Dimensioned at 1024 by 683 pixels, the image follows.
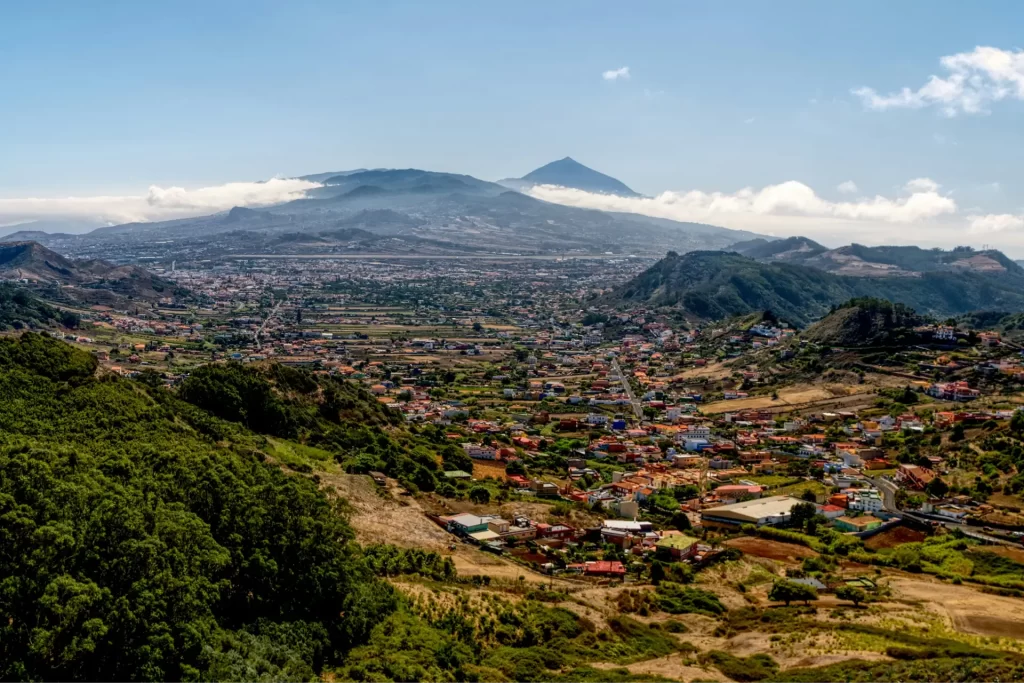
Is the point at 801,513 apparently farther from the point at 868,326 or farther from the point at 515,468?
the point at 868,326

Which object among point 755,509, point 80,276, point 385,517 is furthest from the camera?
point 80,276

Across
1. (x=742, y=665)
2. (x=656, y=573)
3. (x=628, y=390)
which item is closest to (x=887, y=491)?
(x=656, y=573)

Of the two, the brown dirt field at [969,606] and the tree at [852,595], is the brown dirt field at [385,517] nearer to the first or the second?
the tree at [852,595]

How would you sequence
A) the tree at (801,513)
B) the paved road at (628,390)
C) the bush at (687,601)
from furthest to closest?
the paved road at (628,390)
the tree at (801,513)
the bush at (687,601)

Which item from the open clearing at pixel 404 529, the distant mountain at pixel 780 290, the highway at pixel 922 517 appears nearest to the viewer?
the open clearing at pixel 404 529

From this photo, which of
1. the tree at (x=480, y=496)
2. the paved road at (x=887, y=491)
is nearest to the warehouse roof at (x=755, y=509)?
the paved road at (x=887, y=491)

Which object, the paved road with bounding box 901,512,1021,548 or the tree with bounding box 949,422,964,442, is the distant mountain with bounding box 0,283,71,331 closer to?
the paved road with bounding box 901,512,1021,548
